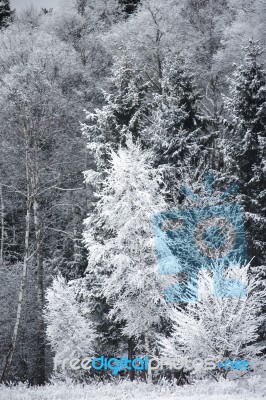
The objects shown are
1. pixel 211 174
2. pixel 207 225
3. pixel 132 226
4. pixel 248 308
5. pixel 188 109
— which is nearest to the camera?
pixel 248 308

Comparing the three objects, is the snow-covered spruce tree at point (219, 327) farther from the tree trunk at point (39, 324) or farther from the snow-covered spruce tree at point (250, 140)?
the tree trunk at point (39, 324)

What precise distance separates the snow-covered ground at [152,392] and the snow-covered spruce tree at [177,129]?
23.0 feet

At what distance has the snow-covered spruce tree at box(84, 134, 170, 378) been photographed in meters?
13.0

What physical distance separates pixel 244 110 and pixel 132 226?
6.84 meters

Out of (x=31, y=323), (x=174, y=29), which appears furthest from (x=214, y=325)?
(x=174, y=29)

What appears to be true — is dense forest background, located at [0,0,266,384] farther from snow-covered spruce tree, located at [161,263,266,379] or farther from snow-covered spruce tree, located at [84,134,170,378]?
snow-covered spruce tree, located at [161,263,266,379]

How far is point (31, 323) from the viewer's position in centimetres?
1869

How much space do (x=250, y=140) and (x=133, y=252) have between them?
6464mm

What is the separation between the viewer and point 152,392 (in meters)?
9.94

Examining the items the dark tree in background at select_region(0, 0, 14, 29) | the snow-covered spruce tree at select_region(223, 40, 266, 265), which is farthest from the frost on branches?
the dark tree in background at select_region(0, 0, 14, 29)

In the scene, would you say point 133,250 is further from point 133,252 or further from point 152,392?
point 152,392

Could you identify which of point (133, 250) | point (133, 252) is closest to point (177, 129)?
point (133, 250)

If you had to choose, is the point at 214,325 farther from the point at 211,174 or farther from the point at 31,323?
the point at 31,323

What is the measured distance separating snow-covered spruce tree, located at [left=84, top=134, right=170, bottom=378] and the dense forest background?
53 millimetres
